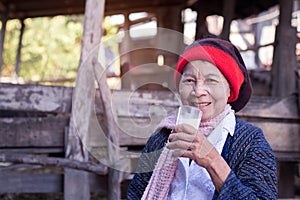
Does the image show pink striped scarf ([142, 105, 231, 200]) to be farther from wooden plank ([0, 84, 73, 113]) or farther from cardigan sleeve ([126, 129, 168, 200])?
wooden plank ([0, 84, 73, 113])

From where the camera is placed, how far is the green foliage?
15.7 metres

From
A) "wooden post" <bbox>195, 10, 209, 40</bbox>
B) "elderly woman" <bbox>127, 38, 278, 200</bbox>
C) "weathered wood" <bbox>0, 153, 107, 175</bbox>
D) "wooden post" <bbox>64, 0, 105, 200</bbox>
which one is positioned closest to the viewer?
"elderly woman" <bbox>127, 38, 278, 200</bbox>

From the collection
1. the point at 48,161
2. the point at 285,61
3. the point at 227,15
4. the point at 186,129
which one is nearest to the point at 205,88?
the point at 186,129

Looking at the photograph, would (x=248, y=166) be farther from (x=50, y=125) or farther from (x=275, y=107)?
(x=275, y=107)

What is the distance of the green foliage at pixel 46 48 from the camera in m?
15.7

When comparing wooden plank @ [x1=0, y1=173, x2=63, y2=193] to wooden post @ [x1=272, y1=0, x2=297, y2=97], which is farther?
wooden post @ [x1=272, y1=0, x2=297, y2=97]

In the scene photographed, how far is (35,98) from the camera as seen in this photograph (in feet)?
12.3

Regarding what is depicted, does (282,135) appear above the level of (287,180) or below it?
above

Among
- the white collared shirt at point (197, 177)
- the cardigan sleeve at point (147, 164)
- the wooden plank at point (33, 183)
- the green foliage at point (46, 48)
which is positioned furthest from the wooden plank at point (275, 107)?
the green foliage at point (46, 48)

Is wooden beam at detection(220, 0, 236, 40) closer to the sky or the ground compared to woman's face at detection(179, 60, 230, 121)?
closer to the sky

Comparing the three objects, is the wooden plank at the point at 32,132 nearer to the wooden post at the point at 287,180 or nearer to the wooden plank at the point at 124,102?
the wooden plank at the point at 124,102

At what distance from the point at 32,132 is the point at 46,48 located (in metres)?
12.6

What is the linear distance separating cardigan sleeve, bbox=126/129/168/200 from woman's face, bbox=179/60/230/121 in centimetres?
24

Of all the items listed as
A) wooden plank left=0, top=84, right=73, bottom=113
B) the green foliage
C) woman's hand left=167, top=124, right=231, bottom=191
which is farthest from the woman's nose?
the green foliage
